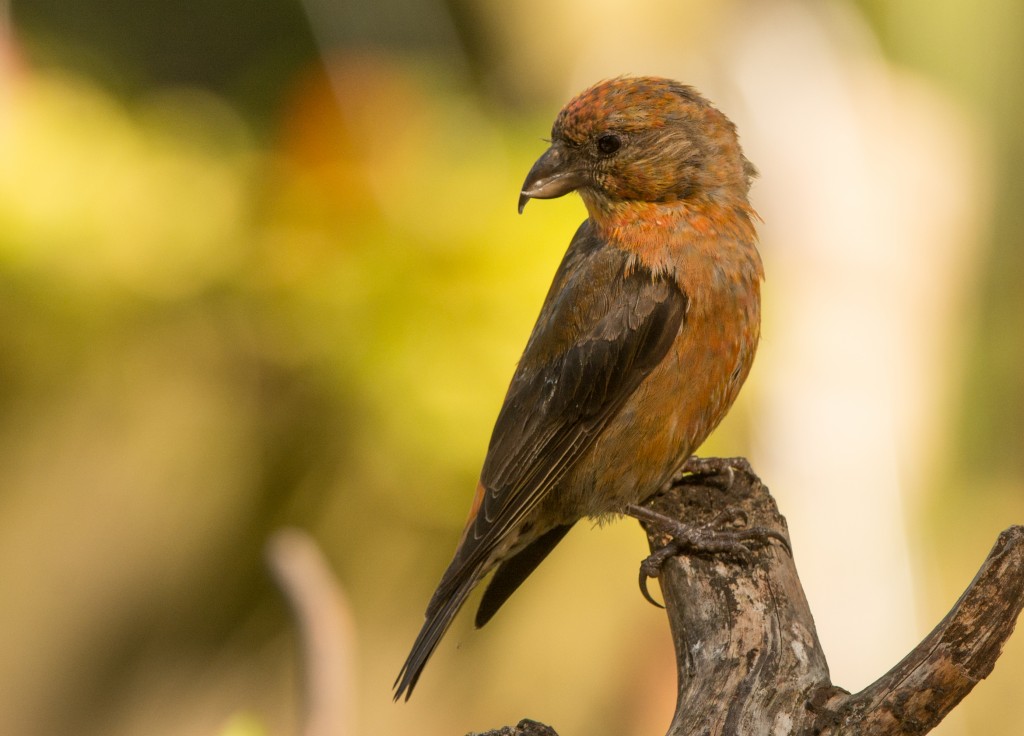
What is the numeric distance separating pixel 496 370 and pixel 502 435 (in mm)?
1889

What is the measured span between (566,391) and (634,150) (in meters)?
0.65

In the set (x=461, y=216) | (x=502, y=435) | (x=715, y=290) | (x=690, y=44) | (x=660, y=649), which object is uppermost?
(x=690, y=44)

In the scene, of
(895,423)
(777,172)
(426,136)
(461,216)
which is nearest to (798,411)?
→ (895,423)

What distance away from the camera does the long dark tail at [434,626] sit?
2.80 m

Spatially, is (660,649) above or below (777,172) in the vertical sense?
below

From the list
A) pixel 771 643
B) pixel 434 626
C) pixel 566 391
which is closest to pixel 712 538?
pixel 771 643

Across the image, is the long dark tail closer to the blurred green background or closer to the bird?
the bird

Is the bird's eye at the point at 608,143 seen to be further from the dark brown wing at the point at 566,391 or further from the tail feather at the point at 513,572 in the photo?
the tail feather at the point at 513,572

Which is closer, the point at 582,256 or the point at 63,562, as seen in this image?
the point at 582,256

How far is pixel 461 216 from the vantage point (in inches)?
207

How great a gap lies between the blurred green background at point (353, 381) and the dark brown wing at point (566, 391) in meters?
1.87

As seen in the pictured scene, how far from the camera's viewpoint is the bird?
9.57 ft

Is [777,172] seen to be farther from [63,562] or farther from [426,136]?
[63,562]

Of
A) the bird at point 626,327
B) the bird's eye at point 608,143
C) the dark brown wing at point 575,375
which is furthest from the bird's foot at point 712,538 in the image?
the bird's eye at point 608,143
